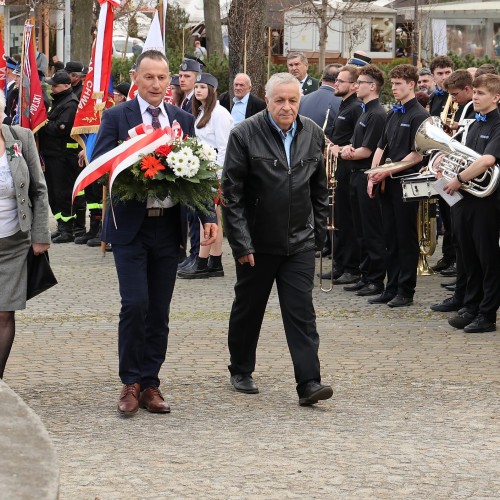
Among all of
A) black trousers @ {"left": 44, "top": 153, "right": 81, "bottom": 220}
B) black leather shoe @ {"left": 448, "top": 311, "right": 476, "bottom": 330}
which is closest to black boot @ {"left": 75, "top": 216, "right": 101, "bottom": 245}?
black trousers @ {"left": 44, "top": 153, "right": 81, "bottom": 220}

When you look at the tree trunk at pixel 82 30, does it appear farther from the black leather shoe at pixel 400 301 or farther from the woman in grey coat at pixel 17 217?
the woman in grey coat at pixel 17 217

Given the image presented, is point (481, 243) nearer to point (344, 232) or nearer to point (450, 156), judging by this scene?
point (450, 156)

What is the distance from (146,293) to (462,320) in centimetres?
388

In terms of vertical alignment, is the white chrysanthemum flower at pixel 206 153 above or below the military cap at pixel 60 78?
below

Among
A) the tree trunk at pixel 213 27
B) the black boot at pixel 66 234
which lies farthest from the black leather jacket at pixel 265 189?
the tree trunk at pixel 213 27

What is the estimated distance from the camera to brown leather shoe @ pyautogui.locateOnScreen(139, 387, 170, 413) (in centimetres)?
771

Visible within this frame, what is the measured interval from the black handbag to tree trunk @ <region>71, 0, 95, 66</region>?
2538 cm

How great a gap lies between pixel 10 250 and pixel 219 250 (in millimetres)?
5871

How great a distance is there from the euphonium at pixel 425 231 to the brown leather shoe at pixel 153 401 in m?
4.90

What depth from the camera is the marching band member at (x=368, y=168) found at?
40.2ft

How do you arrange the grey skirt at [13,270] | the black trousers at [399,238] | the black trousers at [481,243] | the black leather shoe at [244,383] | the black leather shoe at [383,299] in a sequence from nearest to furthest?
1. the grey skirt at [13,270]
2. the black leather shoe at [244,383]
3. the black trousers at [481,243]
4. the black trousers at [399,238]
5. the black leather shoe at [383,299]

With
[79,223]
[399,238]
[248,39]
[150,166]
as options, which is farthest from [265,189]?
[248,39]

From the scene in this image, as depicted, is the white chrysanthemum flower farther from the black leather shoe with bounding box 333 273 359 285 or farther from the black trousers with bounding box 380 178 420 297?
the black leather shoe with bounding box 333 273 359 285

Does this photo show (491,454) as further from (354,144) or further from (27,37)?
(27,37)
